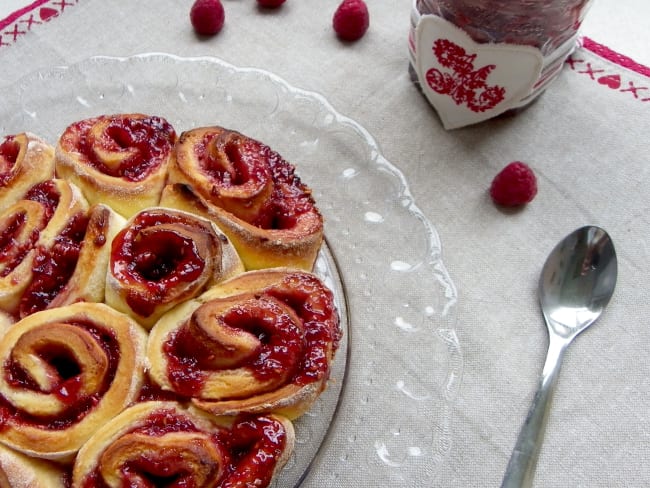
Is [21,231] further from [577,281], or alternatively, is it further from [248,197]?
[577,281]

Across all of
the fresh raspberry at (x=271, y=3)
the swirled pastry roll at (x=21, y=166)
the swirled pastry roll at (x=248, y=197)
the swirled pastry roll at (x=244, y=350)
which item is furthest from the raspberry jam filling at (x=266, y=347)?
the fresh raspberry at (x=271, y=3)

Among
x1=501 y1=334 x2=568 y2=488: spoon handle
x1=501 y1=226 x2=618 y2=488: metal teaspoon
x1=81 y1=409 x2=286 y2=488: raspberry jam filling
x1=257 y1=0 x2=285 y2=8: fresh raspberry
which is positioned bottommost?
x1=501 y1=334 x2=568 y2=488: spoon handle

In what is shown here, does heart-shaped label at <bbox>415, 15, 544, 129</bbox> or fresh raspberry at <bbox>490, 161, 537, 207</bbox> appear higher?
heart-shaped label at <bbox>415, 15, 544, 129</bbox>

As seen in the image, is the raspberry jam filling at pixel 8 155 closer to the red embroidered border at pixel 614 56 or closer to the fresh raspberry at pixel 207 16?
the fresh raspberry at pixel 207 16

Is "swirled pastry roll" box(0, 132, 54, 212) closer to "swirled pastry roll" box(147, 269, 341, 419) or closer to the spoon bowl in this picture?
"swirled pastry roll" box(147, 269, 341, 419)

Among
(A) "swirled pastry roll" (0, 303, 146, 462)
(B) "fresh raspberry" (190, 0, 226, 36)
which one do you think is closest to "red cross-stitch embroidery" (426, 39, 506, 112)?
(B) "fresh raspberry" (190, 0, 226, 36)

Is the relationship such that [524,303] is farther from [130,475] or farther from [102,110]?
[102,110]

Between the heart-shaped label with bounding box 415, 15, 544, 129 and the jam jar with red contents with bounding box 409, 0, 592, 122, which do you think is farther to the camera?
the heart-shaped label with bounding box 415, 15, 544, 129
